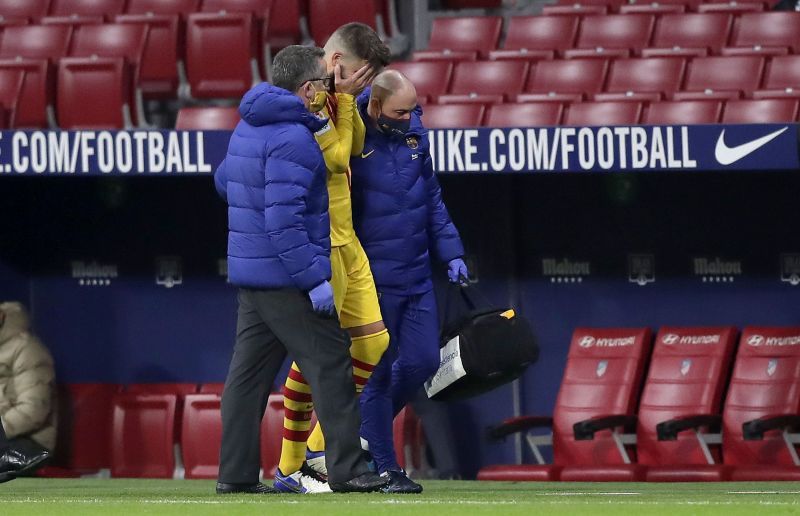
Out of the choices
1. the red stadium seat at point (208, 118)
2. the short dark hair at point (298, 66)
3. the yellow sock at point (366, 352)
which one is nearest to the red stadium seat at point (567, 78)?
the red stadium seat at point (208, 118)

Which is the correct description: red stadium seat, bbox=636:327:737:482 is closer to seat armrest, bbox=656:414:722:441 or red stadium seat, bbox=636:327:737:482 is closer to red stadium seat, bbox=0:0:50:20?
seat armrest, bbox=656:414:722:441

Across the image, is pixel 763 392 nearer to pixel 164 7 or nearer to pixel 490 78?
pixel 490 78

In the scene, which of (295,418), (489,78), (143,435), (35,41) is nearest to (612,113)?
(489,78)

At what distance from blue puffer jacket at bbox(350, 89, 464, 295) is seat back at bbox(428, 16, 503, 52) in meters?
4.24

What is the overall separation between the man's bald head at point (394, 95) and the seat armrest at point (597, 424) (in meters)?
2.69

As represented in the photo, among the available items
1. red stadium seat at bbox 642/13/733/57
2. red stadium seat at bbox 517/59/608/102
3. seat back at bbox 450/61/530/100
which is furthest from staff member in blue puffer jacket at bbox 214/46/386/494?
red stadium seat at bbox 642/13/733/57

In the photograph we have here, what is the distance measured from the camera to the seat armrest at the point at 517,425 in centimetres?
969

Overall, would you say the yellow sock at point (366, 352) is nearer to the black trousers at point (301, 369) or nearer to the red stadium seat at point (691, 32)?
the black trousers at point (301, 369)

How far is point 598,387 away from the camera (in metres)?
10.0

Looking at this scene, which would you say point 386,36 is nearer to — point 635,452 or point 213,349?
point 213,349

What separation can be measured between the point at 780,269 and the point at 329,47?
3.76 metres

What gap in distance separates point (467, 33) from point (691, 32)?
4.79 feet

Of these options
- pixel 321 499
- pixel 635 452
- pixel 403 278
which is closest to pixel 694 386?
pixel 635 452

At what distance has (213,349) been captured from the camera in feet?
36.5
